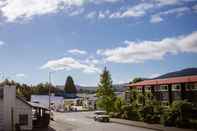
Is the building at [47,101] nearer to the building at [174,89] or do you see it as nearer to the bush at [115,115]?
the building at [174,89]

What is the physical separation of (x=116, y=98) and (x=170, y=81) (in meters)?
12.8

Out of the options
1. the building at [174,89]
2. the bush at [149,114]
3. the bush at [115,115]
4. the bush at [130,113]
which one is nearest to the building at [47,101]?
the building at [174,89]

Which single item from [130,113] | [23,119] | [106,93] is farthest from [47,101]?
A: [23,119]

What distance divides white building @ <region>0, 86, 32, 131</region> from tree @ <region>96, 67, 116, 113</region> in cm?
3763

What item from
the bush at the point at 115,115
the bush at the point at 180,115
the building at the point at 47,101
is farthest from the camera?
the building at the point at 47,101

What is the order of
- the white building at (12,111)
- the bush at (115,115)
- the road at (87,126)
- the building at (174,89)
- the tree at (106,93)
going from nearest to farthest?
the white building at (12,111) → the road at (87,126) → the building at (174,89) → the bush at (115,115) → the tree at (106,93)

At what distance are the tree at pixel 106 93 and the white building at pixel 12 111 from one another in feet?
123

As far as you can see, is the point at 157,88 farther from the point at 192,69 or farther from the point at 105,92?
the point at 192,69

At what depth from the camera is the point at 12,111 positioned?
168ft

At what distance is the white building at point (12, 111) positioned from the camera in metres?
51.5

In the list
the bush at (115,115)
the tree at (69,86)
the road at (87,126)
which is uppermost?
the tree at (69,86)

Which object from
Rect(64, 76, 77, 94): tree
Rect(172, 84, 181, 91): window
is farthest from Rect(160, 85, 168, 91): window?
Rect(64, 76, 77, 94): tree

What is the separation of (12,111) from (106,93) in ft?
144

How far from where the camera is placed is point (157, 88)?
89250 mm
